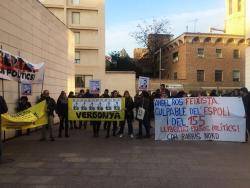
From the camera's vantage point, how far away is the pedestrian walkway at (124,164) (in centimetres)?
987

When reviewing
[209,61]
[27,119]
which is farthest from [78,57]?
[27,119]

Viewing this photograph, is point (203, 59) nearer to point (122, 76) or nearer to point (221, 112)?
point (122, 76)

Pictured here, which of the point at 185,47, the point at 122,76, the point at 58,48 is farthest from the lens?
the point at 185,47

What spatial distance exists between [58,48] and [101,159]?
15.8 metres

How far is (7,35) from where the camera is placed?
17.9 meters

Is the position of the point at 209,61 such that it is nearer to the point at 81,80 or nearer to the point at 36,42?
the point at 81,80

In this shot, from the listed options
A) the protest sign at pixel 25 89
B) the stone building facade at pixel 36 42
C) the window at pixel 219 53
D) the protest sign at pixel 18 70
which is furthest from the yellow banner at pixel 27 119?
the window at pixel 219 53

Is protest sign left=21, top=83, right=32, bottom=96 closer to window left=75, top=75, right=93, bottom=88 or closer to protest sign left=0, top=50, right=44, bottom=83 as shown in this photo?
protest sign left=0, top=50, right=44, bottom=83

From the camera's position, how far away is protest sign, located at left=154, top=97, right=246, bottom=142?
17.3 m

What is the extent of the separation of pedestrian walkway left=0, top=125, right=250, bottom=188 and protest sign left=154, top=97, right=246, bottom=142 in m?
0.86

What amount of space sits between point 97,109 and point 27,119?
4.63m

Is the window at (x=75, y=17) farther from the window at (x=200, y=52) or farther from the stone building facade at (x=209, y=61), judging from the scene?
the window at (x=200, y=52)

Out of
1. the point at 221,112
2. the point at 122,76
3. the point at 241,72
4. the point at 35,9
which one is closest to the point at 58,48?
the point at 35,9

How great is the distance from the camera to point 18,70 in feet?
57.5
